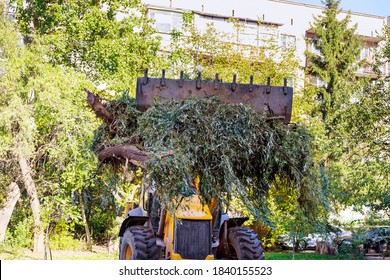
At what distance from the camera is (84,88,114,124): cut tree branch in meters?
4.01

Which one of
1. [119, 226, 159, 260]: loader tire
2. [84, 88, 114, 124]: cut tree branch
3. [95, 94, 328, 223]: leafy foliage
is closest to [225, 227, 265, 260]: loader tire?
[95, 94, 328, 223]: leafy foliage

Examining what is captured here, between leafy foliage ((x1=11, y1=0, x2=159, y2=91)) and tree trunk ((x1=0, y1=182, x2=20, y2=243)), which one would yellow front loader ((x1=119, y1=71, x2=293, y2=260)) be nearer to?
leafy foliage ((x1=11, y1=0, x2=159, y2=91))

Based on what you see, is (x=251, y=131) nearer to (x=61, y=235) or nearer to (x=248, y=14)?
(x=61, y=235)

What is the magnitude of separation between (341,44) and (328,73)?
431mm

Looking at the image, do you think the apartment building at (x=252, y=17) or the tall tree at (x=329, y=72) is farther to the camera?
the apartment building at (x=252, y=17)

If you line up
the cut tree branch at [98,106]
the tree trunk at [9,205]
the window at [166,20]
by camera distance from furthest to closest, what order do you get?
the window at [166,20], the tree trunk at [9,205], the cut tree branch at [98,106]

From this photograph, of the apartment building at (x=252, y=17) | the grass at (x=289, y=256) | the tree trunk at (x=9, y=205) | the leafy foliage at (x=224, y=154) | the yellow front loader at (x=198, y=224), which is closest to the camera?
the leafy foliage at (x=224, y=154)

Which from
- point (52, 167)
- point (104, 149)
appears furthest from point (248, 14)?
point (104, 149)

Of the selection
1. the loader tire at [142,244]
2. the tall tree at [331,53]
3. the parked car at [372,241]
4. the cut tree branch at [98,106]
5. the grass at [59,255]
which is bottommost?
the grass at [59,255]

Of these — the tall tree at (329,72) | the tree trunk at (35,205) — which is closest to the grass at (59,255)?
the tree trunk at (35,205)

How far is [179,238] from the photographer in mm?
3533

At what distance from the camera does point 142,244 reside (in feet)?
12.5

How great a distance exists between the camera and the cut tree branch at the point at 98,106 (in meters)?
4.01

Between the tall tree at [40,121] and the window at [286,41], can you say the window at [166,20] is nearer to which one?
the window at [286,41]
